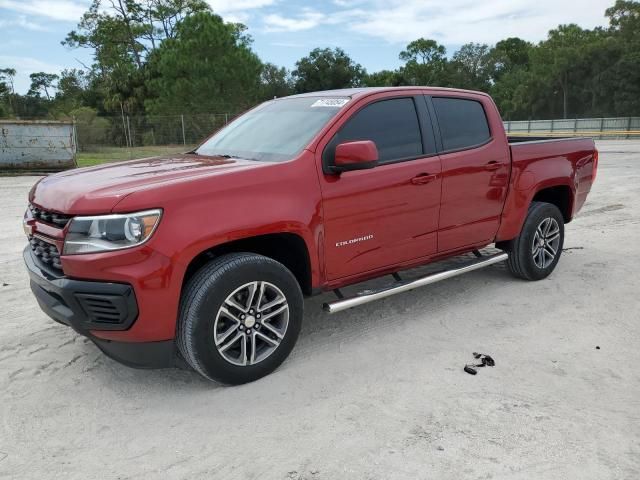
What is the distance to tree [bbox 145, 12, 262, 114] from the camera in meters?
35.9

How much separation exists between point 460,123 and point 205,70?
3393 centimetres

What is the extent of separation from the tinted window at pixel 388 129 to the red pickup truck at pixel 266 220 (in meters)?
0.01

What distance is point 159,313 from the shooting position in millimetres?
3055

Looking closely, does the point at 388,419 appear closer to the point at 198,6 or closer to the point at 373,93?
the point at 373,93

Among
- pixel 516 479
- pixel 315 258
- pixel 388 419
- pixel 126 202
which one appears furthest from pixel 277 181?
pixel 516 479

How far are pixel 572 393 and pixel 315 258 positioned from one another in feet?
5.80

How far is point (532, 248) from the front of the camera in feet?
17.4

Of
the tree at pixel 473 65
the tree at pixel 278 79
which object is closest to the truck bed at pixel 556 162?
the tree at pixel 278 79

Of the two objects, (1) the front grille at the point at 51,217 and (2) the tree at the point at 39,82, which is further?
(2) the tree at the point at 39,82

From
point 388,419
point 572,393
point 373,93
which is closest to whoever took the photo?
point 388,419

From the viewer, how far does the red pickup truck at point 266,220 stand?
301cm

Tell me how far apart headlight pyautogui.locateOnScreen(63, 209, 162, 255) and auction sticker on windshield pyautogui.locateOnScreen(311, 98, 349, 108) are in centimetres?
163

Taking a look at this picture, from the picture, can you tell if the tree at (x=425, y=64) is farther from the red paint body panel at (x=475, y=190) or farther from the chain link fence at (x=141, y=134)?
the red paint body panel at (x=475, y=190)

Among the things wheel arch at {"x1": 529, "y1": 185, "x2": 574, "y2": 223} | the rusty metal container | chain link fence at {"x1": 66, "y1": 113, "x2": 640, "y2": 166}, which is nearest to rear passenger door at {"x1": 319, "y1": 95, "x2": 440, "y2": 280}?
wheel arch at {"x1": 529, "y1": 185, "x2": 574, "y2": 223}
